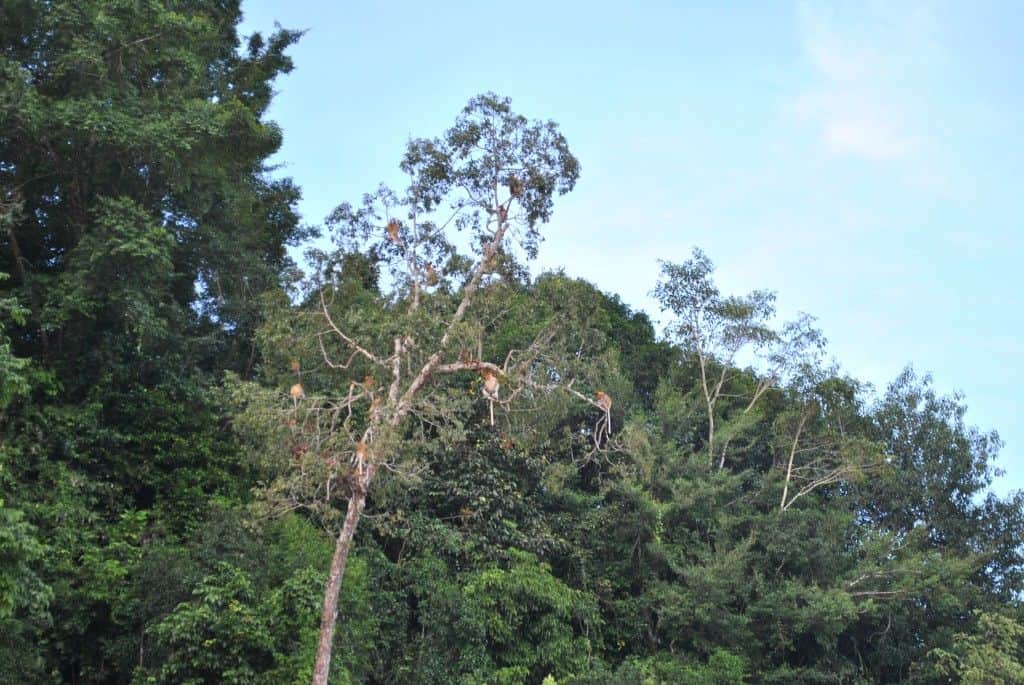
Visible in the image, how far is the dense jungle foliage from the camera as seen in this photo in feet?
32.7

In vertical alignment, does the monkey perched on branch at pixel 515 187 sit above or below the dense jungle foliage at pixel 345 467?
above

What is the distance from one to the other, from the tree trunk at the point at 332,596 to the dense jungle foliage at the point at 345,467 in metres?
0.29

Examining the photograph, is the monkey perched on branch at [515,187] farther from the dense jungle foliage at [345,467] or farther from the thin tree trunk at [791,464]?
the thin tree trunk at [791,464]

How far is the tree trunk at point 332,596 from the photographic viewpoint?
9.16 metres

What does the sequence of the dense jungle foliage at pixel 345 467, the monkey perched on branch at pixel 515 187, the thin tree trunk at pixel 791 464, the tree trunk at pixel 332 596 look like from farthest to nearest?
1. the thin tree trunk at pixel 791 464
2. the monkey perched on branch at pixel 515 187
3. the dense jungle foliage at pixel 345 467
4. the tree trunk at pixel 332 596

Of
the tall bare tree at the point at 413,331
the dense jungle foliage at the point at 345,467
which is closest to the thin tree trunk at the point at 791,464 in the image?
the dense jungle foliage at the point at 345,467

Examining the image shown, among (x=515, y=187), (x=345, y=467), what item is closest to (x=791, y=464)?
(x=515, y=187)

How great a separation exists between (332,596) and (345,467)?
1.24m

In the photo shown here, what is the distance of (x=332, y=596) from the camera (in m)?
9.29

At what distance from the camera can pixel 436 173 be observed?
11445mm

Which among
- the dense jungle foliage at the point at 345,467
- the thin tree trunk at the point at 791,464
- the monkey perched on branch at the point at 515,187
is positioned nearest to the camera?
the dense jungle foliage at the point at 345,467

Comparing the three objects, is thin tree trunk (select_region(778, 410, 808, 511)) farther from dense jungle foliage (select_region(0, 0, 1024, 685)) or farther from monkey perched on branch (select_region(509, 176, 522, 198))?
monkey perched on branch (select_region(509, 176, 522, 198))

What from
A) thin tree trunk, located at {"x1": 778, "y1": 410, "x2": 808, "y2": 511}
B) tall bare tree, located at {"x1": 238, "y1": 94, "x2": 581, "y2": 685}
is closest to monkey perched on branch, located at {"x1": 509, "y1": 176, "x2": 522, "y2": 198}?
tall bare tree, located at {"x1": 238, "y1": 94, "x2": 581, "y2": 685}

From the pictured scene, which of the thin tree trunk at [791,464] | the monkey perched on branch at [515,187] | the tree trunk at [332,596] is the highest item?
the monkey perched on branch at [515,187]
